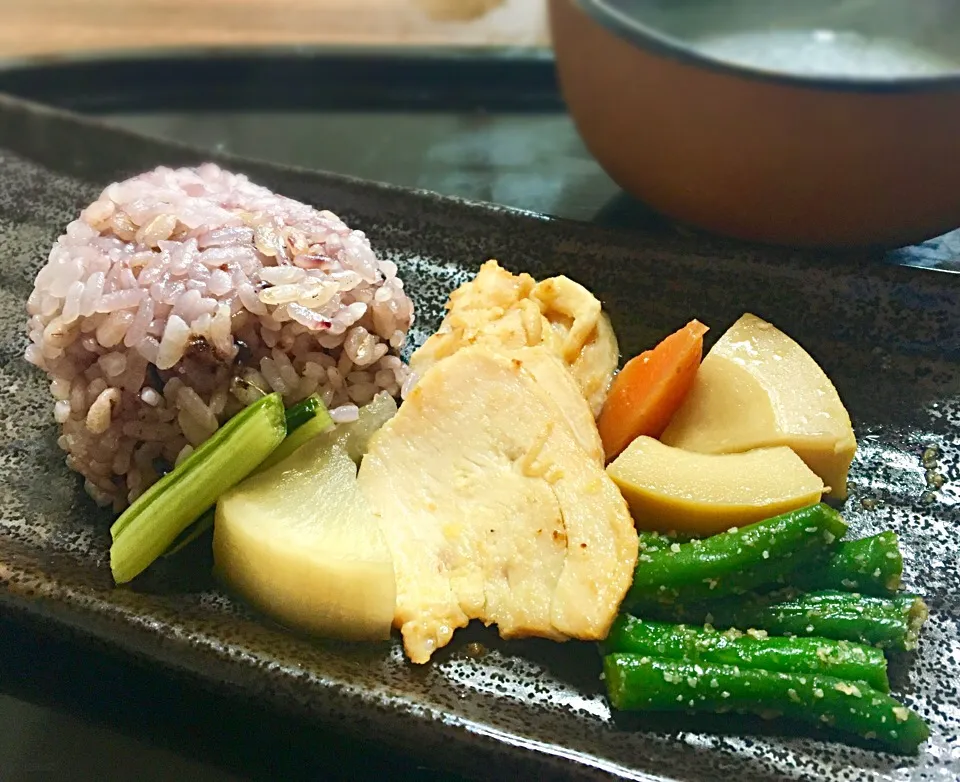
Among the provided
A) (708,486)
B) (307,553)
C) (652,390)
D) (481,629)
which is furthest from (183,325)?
(708,486)

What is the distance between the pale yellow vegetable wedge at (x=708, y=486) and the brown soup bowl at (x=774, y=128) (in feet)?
2.56

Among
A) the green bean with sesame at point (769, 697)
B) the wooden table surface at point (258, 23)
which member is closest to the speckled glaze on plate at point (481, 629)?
the green bean with sesame at point (769, 697)

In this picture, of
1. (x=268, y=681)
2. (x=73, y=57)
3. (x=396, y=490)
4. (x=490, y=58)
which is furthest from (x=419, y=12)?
(x=268, y=681)

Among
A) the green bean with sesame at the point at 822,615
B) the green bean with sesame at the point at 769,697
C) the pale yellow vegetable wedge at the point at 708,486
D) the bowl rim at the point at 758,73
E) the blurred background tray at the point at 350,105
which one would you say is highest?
the bowl rim at the point at 758,73

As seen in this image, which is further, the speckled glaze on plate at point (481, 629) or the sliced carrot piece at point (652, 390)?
the sliced carrot piece at point (652, 390)

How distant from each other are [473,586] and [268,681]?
1.42 ft

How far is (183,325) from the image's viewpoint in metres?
1.84

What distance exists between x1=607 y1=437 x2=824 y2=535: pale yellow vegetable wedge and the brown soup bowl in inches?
30.7

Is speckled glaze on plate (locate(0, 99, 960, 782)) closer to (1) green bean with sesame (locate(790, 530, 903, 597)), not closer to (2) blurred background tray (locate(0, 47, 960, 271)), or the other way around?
(1) green bean with sesame (locate(790, 530, 903, 597))

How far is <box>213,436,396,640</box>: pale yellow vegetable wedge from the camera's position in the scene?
1728 mm

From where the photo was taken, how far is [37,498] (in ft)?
6.66

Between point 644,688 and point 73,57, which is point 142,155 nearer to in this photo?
point 73,57

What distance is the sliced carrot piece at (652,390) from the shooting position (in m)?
2.05

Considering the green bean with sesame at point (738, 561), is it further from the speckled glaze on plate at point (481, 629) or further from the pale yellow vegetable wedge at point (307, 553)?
the pale yellow vegetable wedge at point (307, 553)
